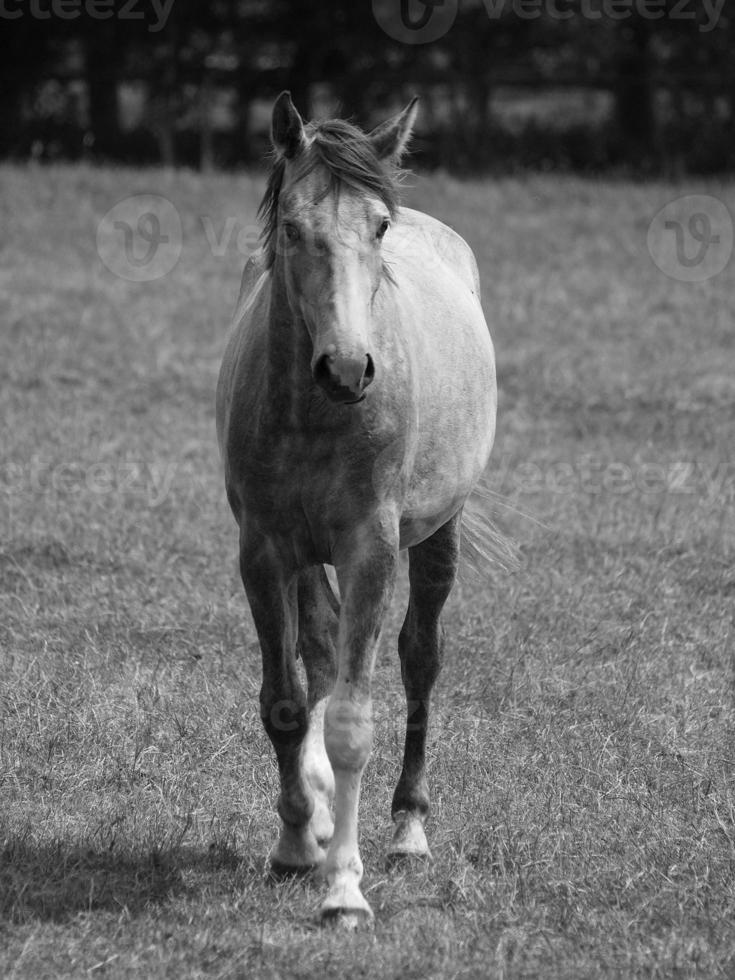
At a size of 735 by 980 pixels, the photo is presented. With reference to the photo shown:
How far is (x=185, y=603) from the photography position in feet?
21.1

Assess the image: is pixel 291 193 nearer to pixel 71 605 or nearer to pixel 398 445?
pixel 398 445

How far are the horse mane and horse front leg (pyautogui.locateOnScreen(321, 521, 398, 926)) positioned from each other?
3.10 feet

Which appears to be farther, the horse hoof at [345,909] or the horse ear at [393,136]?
the horse ear at [393,136]

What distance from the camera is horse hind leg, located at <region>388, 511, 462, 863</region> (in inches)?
178

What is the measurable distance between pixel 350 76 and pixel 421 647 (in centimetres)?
1724

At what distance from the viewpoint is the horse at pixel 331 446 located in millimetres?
3664

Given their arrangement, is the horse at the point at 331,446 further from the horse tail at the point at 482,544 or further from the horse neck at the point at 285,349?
the horse tail at the point at 482,544

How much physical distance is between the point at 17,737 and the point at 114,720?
358 millimetres

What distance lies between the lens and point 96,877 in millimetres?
4004
